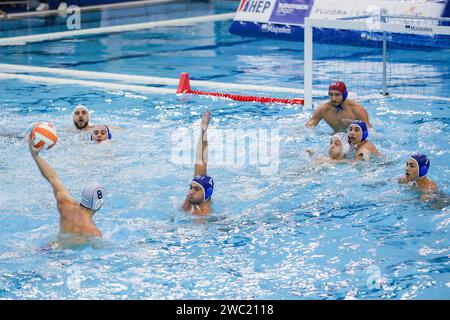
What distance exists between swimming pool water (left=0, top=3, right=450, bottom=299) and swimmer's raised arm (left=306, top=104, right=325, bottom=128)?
13 cm

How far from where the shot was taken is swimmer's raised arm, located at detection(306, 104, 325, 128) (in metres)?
10.9

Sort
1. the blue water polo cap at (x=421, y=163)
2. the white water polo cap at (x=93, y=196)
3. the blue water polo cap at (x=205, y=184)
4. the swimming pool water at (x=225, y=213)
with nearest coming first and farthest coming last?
the swimming pool water at (x=225, y=213) < the white water polo cap at (x=93, y=196) < the blue water polo cap at (x=205, y=184) < the blue water polo cap at (x=421, y=163)

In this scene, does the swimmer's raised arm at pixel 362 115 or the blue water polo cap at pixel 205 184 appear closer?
the blue water polo cap at pixel 205 184

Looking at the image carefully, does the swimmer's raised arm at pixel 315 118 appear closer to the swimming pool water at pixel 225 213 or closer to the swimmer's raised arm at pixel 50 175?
the swimming pool water at pixel 225 213

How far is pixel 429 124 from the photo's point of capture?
449 inches

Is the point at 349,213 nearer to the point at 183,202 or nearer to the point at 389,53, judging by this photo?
the point at 183,202

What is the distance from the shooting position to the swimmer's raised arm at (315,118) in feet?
35.9

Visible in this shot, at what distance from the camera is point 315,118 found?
1102 cm

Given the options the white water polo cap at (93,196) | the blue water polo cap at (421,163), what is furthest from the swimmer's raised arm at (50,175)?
the blue water polo cap at (421,163)

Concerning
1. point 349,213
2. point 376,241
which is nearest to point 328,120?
point 349,213

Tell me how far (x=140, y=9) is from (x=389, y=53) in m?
9.45

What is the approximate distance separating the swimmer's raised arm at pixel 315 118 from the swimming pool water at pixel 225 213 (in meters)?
0.13

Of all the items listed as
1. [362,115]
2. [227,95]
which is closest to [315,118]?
[362,115]

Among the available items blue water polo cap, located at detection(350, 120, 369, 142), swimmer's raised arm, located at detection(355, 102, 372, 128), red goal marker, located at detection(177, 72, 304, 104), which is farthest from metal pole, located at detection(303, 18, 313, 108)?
blue water polo cap, located at detection(350, 120, 369, 142)
